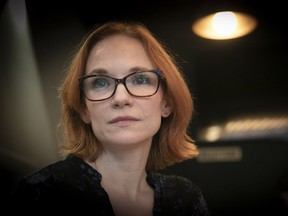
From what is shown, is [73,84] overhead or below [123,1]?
below

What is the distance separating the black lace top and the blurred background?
0.03 meters

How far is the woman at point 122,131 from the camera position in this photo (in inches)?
40.0

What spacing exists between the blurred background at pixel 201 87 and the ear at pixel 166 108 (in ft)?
0.25

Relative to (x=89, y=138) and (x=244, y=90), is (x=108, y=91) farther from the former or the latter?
(x=244, y=90)

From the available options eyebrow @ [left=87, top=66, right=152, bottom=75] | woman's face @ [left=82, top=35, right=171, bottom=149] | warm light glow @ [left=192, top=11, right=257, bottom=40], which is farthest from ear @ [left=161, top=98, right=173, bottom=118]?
warm light glow @ [left=192, top=11, right=257, bottom=40]

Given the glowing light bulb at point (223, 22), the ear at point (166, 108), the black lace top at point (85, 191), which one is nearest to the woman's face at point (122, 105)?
the ear at point (166, 108)

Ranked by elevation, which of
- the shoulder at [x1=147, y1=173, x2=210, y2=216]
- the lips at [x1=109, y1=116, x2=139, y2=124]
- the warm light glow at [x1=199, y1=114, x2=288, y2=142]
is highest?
the lips at [x1=109, y1=116, x2=139, y2=124]

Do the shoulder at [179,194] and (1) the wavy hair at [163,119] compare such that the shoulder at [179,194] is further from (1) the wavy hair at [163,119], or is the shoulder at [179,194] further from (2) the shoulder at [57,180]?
(2) the shoulder at [57,180]

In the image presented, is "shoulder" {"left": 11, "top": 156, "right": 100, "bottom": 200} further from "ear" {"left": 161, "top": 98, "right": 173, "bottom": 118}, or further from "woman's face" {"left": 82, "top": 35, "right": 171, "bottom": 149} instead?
"ear" {"left": 161, "top": 98, "right": 173, "bottom": 118}

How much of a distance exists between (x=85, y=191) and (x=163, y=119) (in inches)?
10.4

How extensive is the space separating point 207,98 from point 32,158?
0.48 m

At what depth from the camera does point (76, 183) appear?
1035 mm

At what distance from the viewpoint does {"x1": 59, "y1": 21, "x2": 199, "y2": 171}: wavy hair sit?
1054 mm

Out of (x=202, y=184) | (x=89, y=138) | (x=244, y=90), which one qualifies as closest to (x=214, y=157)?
(x=202, y=184)
